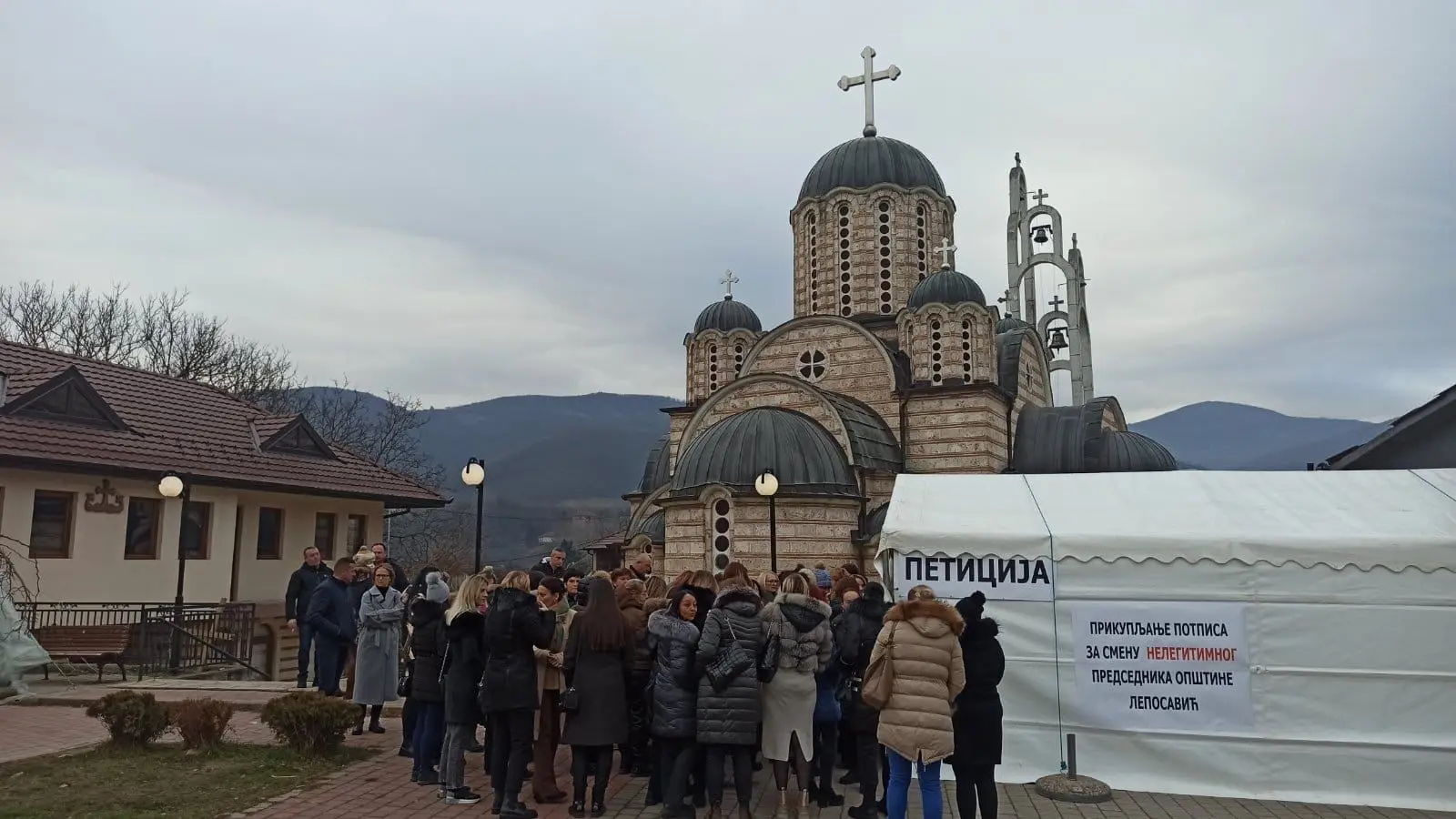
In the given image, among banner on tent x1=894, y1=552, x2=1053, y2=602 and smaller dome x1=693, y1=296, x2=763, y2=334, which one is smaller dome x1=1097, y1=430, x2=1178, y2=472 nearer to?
smaller dome x1=693, y1=296, x2=763, y2=334

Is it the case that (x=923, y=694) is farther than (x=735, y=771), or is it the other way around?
(x=735, y=771)

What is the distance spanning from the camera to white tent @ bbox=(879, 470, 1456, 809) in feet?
23.7

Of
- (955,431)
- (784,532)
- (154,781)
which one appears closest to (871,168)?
(955,431)

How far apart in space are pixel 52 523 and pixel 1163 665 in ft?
57.4

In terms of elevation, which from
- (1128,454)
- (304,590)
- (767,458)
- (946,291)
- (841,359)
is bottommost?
(304,590)

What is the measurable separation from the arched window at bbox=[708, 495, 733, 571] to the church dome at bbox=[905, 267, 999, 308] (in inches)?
317

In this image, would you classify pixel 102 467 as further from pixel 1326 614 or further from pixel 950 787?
pixel 1326 614

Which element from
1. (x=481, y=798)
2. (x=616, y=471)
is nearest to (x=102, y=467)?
(x=481, y=798)

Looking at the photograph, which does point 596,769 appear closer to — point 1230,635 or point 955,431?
point 1230,635

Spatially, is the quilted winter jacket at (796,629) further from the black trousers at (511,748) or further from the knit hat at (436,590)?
the knit hat at (436,590)

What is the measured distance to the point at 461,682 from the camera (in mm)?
6984

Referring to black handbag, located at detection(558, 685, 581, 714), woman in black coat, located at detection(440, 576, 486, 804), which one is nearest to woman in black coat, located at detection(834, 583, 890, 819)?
black handbag, located at detection(558, 685, 581, 714)

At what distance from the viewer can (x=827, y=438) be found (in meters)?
20.9

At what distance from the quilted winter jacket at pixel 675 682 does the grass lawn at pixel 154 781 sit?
3.23 m
